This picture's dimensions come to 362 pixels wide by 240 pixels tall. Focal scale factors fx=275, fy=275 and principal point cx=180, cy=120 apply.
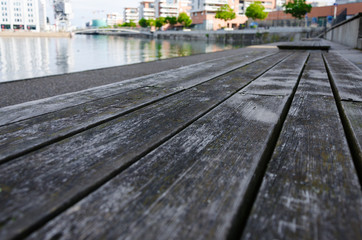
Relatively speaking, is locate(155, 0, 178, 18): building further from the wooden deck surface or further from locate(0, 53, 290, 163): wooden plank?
the wooden deck surface

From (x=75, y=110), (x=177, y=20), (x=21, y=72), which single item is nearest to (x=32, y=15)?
(x=177, y=20)

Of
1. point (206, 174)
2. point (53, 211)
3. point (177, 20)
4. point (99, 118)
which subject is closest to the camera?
point (53, 211)

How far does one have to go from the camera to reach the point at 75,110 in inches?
45.1

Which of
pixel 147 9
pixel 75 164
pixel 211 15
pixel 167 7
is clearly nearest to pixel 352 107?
pixel 75 164

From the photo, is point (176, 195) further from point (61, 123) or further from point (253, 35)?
point (253, 35)

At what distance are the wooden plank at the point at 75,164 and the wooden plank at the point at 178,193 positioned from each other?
4 cm

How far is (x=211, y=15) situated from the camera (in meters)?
66.9

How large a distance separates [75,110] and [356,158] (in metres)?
1.01

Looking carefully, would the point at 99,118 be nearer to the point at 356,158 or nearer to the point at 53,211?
the point at 53,211

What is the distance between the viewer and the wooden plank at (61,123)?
78 centimetres

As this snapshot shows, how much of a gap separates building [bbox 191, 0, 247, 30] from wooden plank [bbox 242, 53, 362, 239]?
69.5 metres

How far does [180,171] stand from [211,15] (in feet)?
234

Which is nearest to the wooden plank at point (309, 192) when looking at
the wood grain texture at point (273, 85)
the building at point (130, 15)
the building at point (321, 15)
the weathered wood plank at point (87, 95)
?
the wood grain texture at point (273, 85)

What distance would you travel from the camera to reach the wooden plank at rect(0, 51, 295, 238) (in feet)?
1.64
